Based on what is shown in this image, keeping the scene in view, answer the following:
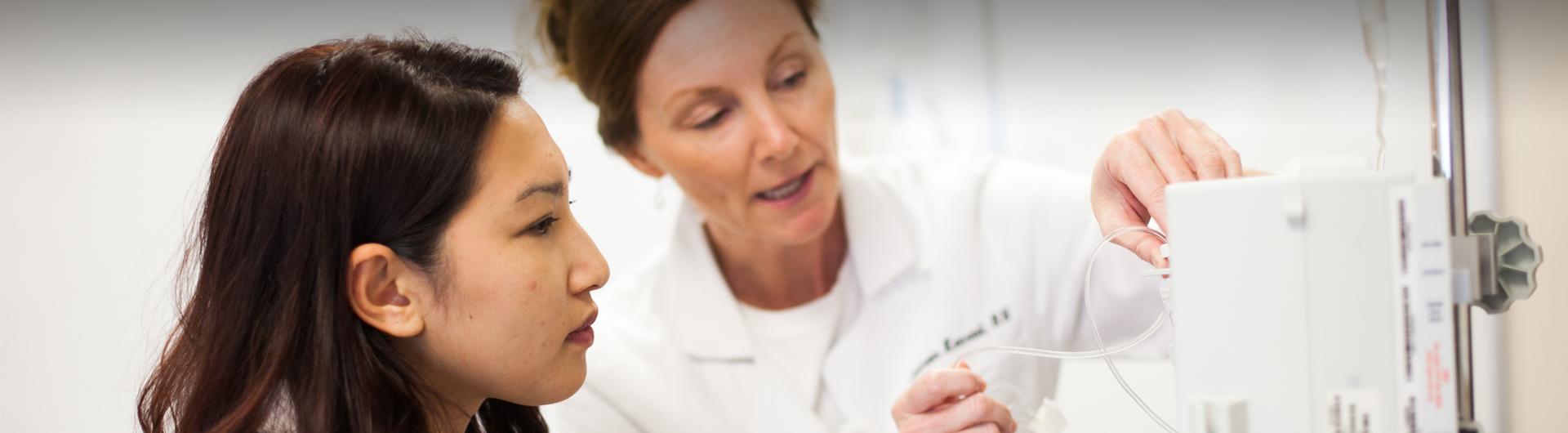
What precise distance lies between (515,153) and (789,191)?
53 centimetres

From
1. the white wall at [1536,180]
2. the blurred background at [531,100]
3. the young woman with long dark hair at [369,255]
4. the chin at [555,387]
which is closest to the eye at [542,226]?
the young woman with long dark hair at [369,255]

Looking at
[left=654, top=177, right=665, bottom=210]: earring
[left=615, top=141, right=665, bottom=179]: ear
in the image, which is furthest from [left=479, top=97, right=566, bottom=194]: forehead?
[left=654, top=177, right=665, bottom=210]: earring

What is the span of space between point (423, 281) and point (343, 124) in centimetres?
15

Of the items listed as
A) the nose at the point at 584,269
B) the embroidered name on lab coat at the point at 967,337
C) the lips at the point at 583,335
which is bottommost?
the embroidered name on lab coat at the point at 967,337

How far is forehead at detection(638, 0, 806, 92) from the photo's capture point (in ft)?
4.33

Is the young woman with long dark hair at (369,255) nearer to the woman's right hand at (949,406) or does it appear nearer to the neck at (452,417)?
the neck at (452,417)

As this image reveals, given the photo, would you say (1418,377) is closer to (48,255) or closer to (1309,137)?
(1309,137)

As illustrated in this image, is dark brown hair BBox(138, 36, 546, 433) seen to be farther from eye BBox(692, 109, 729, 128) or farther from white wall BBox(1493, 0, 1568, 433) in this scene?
white wall BBox(1493, 0, 1568, 433)

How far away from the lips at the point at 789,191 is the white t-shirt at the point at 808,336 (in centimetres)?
21

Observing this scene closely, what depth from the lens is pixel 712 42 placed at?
1.32 m

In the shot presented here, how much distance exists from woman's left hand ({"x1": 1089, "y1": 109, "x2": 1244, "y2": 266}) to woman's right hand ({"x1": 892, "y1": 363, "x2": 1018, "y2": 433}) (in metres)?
0.20

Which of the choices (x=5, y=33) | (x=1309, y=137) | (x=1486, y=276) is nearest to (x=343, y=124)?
(x=1486, y=276)

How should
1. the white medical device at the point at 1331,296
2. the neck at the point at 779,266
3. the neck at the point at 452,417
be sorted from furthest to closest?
the neck at the point at 779,266 → the neck at the point at 452,417 → the white medical device at the point at 1331,296

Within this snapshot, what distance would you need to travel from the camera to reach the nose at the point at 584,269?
98 cm
